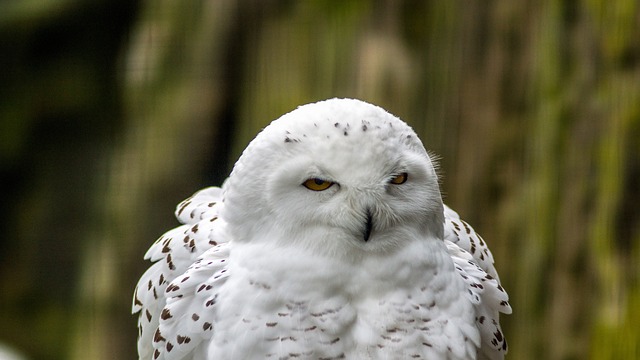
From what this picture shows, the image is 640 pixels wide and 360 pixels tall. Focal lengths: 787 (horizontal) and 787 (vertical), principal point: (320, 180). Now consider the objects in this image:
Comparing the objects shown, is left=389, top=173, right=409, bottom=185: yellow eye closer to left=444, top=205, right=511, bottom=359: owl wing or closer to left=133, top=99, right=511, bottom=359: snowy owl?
left=133, top=99, right=511, bottom=359: snowy owl

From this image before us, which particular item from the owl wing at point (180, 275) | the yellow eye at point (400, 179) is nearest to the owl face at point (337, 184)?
the yellow eye at point (400, 179)

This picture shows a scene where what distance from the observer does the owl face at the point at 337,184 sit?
6.54ft

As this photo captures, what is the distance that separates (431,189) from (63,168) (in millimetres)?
5005

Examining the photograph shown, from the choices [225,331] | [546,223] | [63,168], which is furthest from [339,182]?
[63,168]

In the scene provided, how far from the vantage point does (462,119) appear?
3.59 m

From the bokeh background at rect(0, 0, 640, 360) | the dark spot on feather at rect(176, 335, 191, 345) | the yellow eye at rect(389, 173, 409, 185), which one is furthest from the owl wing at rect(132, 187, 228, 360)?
the bokeh background at rect(0, 0, 640, 360)

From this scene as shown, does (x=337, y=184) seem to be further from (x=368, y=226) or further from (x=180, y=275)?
(x=180, y=275)

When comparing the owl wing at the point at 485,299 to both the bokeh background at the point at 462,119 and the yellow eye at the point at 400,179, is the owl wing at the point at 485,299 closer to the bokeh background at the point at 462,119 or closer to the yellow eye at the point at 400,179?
the yellow eye at the point at 400,179

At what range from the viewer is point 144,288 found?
2533 millimetres

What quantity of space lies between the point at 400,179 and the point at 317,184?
224 mm

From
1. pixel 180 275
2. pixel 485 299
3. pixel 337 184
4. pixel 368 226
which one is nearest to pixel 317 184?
pixel 337 184

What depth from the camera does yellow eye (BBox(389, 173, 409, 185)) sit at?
2064mm

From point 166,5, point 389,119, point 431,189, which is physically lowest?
point 431,189

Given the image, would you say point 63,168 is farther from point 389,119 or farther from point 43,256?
point 389,119
